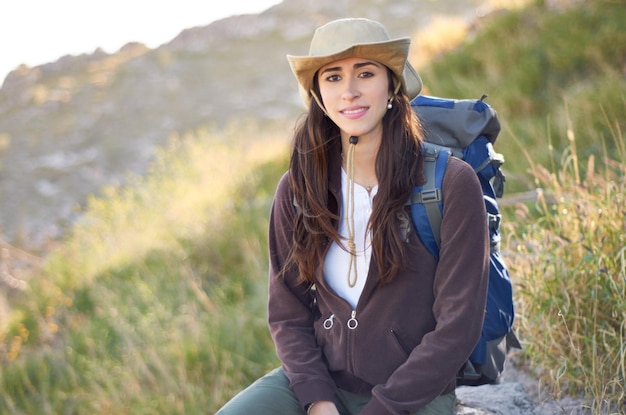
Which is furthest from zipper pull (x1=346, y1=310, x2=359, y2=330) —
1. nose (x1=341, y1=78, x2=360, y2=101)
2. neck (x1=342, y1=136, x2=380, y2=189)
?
nose (x1=341, y1=78, x2=360, y2=101)

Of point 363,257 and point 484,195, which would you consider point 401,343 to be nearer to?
point 363,257

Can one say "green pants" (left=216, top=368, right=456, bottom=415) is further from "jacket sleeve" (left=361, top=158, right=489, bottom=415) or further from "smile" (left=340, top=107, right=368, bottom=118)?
"smile" (left=340, top=107, right=368, bottom=118)

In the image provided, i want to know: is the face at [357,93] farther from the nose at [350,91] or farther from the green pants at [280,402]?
the green pants at [280,402]

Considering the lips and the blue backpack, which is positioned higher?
the lips

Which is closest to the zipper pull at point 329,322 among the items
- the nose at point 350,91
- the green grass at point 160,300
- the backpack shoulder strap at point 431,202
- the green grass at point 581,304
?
the backpack shoulder strap at point 431,202

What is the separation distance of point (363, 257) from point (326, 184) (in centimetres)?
30

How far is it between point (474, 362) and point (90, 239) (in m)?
7.73

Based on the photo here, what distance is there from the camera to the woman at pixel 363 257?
219 centimetres

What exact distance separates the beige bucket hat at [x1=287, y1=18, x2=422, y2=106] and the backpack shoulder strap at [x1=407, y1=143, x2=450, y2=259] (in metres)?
0.34

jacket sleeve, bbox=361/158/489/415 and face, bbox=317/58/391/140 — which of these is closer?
jacket sleeve, bbox=361/158/489/415

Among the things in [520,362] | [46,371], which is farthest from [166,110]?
[520,362]

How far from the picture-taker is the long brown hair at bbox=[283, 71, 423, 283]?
89.0 inches

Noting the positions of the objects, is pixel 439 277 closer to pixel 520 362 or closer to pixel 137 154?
pixel 520 362

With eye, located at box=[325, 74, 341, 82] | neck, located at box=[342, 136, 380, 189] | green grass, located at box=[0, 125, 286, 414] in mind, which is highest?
eye, located at box=[325, 74, 341, 82]
